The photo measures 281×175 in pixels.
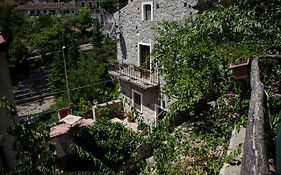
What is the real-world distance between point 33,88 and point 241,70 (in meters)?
26.9

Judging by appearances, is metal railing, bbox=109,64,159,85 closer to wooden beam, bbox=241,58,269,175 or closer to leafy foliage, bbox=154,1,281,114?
leafy foliage, bbox=154,1,281,114

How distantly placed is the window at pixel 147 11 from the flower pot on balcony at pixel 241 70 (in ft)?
28.8

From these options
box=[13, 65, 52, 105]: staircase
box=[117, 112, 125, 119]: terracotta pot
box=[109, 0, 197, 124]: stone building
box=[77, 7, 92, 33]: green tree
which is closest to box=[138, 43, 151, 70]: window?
box=[109, 0, 197, 124]: stone building

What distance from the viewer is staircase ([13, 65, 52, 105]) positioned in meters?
27.2

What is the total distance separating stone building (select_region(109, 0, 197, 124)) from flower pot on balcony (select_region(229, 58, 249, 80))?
680 centimetres

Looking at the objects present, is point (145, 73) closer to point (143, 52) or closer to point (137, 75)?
point (137, 75)

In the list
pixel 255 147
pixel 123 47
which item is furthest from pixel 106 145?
pixel 255 147

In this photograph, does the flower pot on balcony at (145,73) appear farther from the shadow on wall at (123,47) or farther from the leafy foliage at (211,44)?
the leafy foliage at (211,44)

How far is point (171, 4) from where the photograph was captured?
1276 centimetres

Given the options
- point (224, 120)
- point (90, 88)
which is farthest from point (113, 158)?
point (90, 88)

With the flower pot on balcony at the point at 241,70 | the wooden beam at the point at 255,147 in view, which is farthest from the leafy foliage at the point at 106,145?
the wooden beam at the point at 255,147

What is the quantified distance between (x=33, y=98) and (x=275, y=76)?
25128 millimetres

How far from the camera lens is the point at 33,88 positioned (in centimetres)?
2923

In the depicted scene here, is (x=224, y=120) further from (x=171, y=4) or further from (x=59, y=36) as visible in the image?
(x=59, y=36)
